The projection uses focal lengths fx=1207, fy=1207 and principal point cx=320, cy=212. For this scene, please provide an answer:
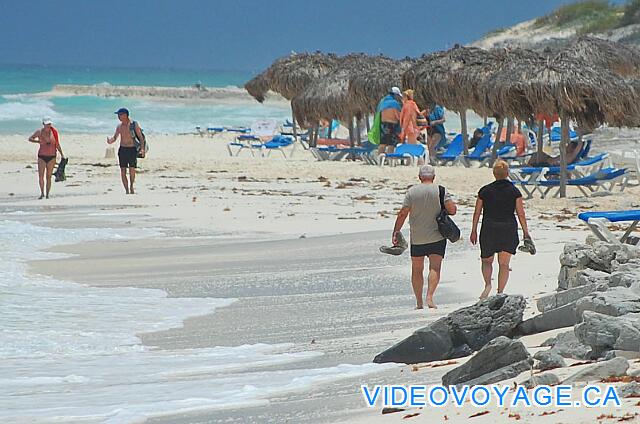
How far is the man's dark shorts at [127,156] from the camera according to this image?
16938 millimetres

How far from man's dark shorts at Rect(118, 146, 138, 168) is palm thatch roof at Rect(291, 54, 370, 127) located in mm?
9184

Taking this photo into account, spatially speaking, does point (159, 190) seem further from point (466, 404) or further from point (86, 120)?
point (86, 120)

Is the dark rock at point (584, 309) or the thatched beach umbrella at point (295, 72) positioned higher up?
the thatched beach umbrella at point (295, 72)

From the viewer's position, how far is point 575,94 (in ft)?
54.4

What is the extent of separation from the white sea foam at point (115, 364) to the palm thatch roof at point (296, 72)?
20.3 meters

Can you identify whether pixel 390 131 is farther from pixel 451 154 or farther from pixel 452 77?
pixel 452 77

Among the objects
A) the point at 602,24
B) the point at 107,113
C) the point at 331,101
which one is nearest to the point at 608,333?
the point at 331,101

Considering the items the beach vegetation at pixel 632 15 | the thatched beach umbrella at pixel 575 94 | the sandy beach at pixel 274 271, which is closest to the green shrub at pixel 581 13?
the beach vegetation at pixel 632 15

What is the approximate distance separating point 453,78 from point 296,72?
805 cm

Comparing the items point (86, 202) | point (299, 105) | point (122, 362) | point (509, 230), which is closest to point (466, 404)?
point (122, 362)

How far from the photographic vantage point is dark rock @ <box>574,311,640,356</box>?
5.84 meters

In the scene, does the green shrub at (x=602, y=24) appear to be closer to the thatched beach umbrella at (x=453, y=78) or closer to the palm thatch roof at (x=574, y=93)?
the thatched beach umbrella at (x=453, y=78)

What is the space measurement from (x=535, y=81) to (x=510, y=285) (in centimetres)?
836

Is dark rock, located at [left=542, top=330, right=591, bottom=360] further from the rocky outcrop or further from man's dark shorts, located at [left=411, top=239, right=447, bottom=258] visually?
man's dark shorts, located at [left=411, top=239, right=447, bottom=258]
